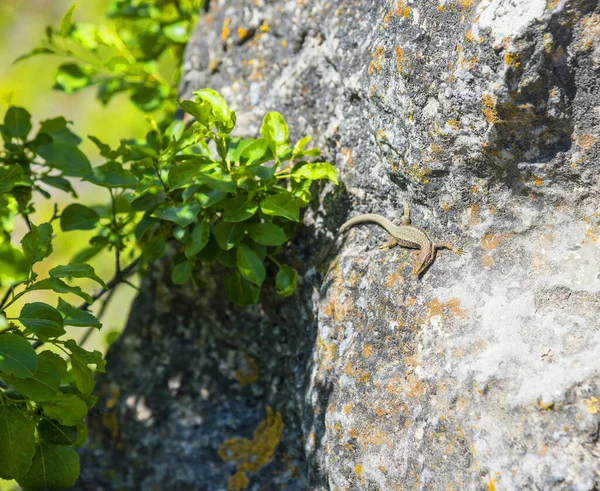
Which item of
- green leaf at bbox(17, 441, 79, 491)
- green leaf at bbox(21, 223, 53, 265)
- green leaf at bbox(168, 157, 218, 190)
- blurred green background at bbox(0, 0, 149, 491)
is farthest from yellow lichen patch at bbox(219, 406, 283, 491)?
blurred green background at bbox(0, 0, 149, 491)

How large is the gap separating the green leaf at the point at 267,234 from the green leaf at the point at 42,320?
0.90 m

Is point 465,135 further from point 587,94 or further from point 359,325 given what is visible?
point 359,325

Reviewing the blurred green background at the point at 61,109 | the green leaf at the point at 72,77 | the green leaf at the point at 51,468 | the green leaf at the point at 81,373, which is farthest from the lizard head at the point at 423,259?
the blurred green background at the point at 61,109

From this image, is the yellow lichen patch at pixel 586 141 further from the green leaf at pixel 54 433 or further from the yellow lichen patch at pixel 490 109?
the green leaf at pixel 54 433

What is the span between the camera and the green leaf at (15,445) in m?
2.09

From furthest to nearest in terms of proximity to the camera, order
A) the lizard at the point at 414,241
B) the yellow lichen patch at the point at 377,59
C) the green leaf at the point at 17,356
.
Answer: the yellow lichen patch at the point at 377,59
the lizard at the point at 414,241
the green leaf at the point at 17,356

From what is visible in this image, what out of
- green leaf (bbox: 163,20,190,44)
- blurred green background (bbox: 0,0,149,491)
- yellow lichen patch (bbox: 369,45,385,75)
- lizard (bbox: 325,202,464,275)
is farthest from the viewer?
blurred green background (bbox: 0,0,149,491)

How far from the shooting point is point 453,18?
7.39 ft

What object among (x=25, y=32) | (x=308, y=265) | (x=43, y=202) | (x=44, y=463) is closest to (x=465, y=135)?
(x=308, y=265)

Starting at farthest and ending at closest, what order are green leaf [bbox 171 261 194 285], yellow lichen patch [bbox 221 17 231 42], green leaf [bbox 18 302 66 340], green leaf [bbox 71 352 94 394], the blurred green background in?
the blurred green background < yellow lichen patch [bbox 221 17 231 42] < green leaf [bbox 171 261 194 285] < green leaf [bbox 71 352 94 394] < green leaf [bbox 18 302 66 340]

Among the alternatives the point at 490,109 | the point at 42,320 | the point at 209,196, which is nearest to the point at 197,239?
the point at 209,196

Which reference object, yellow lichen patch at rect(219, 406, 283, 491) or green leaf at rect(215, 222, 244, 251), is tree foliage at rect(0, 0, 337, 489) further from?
yellow lichen patch at rect(219, 406, 283, 491)

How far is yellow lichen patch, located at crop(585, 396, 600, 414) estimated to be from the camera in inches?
72.9

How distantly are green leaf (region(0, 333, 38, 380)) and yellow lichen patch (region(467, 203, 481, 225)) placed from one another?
5.39 ft
